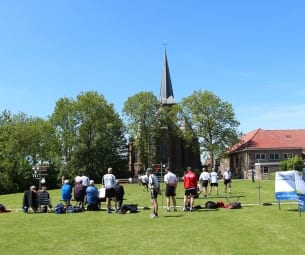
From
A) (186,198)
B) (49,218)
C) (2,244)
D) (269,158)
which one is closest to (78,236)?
(2,244)

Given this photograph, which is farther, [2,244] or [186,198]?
[186,198]

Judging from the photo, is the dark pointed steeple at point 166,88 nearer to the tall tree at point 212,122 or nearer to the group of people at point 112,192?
the tall tree at point 212,122

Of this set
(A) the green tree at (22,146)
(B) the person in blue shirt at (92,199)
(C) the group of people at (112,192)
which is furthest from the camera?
(A) the green tree at (22,146)

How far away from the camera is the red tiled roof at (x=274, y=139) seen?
3460 inches

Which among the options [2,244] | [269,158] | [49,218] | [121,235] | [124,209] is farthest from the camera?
[269,158]

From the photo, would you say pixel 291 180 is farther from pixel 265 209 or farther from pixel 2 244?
pixel 2 244

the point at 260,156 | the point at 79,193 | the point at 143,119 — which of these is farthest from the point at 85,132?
the point at 79,193

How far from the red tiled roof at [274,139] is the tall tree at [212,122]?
23.9 feet

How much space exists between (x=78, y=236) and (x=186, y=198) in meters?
7.84

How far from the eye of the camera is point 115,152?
83062 mm

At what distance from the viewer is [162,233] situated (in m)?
13.8

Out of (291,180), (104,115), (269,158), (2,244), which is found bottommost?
(2,244)

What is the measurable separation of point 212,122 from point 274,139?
15023 mm

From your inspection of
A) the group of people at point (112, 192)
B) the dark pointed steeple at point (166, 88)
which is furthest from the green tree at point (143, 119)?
the group of people at point (112, 192)
